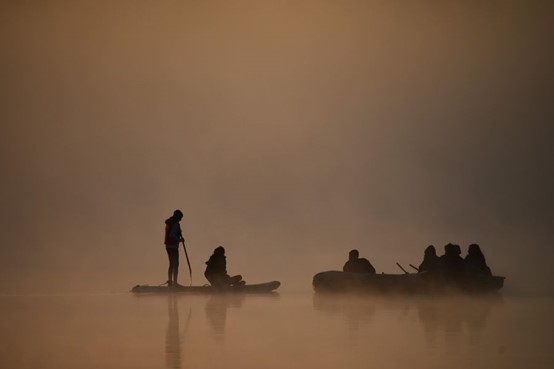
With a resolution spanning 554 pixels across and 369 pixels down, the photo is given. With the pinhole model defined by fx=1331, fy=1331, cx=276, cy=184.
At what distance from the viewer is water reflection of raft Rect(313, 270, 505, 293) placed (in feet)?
96.2

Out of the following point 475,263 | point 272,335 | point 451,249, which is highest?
point 451,249

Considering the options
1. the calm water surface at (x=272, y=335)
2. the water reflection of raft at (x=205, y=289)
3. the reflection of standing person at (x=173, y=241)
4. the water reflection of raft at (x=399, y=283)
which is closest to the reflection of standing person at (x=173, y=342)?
the calm water surface at (x=272, y=335)

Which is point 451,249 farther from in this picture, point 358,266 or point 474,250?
point 358,266

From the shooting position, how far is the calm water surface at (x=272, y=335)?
41.3 ft

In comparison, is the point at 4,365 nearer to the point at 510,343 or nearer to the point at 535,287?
the point at 510,343

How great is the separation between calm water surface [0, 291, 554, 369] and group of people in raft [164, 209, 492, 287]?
20.9 ft

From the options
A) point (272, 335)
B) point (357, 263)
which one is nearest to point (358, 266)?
point (357, 263)

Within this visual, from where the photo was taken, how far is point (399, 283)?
2928 cm

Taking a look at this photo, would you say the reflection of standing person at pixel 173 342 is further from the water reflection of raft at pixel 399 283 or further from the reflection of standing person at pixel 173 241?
the reflection of standing person at pixel 173 241

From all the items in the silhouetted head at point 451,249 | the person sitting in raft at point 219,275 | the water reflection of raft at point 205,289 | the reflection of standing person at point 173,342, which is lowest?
the reflection of standing person at point 173,342

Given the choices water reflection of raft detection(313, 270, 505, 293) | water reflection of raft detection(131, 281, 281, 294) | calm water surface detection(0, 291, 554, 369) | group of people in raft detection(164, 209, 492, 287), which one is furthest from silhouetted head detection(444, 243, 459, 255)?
calm water surface detection(0, 291, 554, 369)

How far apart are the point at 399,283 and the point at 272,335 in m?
13.7

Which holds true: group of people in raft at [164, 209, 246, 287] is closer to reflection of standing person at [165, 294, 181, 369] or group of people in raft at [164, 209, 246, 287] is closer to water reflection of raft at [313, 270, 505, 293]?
water reflection of raft at [313, 270, 505, 293]

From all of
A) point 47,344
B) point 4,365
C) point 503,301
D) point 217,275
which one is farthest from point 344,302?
point 4,365
